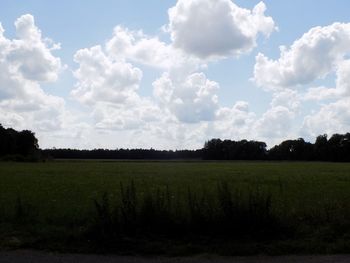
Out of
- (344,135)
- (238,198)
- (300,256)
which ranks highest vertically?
(344,135)

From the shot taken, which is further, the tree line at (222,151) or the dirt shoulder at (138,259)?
the tree line at (222,151)

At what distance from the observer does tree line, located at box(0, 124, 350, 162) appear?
14388 centimetres

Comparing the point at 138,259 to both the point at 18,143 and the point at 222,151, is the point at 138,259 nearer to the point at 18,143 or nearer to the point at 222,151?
the point at 18,143

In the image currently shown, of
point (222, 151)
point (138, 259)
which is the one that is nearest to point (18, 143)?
point (222, 151)

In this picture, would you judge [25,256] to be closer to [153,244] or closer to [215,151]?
[153,244]

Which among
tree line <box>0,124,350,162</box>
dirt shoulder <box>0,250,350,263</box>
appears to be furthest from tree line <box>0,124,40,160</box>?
dirt shoulder <box>0,250,350,263</box>

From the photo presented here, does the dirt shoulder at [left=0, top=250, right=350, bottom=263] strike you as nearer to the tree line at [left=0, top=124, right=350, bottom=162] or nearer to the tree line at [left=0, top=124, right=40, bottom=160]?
the tree line at [left=0, top=124, right=350, bottom=162]

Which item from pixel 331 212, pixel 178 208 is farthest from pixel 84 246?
pixel 331 212

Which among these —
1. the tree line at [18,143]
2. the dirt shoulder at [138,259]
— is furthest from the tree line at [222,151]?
the dirt shoulder at [138,259]

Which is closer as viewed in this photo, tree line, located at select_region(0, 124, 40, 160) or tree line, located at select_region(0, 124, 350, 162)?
tree line, located at select_region(0, 124, 40, 160)

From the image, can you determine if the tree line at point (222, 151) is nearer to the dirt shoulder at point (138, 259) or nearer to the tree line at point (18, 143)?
the tree line at point (18, 143)

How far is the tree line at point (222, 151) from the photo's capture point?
143875 millimetres

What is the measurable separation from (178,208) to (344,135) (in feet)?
522

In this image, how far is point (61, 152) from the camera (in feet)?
654
